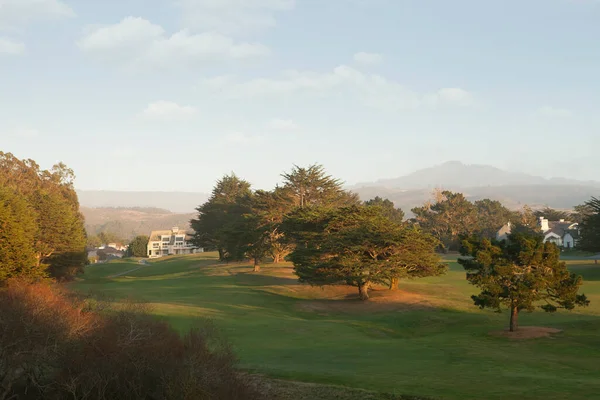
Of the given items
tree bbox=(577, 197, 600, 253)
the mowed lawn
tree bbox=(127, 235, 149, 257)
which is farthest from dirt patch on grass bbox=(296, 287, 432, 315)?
tree bbox=(127, 235, 149, 257)

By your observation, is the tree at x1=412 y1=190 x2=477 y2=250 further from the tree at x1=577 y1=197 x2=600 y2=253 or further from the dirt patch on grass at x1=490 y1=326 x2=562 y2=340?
the dirt patch on grass at x1=490 y1=326 x2=562 y2=340

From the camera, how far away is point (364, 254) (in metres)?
53.0

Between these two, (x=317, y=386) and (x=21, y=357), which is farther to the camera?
(x=317, y=386)

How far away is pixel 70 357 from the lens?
16812 millimetres

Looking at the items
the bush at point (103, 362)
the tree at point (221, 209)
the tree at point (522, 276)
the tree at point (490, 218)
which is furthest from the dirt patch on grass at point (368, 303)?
the tree at point (490, 218)

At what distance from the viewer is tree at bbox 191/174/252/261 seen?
3723 inches

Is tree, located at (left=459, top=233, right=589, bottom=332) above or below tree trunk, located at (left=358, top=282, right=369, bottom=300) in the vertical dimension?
above

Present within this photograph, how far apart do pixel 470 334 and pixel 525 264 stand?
5.55 meters

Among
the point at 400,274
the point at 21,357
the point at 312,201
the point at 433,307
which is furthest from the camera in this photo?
the point at 312,201

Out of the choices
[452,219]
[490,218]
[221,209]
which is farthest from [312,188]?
[490,218]

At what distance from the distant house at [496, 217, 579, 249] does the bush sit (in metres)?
130

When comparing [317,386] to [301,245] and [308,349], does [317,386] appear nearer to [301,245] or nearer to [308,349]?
[308,349]

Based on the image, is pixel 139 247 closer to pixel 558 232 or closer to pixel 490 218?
pixel 490 218

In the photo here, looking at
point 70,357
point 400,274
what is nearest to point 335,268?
point 400,274
